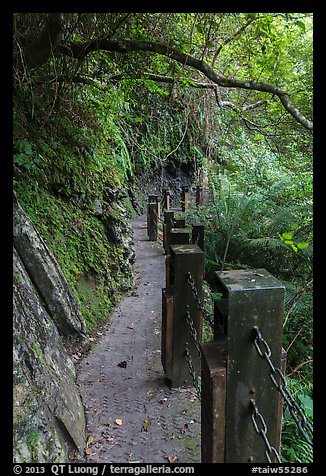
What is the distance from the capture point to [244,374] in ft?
6.50

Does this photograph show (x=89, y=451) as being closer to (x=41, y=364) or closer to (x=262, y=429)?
(x=41, y=364)

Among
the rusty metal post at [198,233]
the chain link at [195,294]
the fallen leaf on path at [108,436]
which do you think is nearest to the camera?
the fallen leaf on path at [108,436]

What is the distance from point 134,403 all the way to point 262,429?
1902mm

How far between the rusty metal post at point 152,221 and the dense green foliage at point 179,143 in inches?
85.9

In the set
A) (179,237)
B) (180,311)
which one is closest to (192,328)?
(180,311)

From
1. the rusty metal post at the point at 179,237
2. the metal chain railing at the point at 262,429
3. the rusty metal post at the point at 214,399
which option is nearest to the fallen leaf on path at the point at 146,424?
the rusty metal post at the point at 214,399

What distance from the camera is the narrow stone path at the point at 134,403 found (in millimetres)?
3014

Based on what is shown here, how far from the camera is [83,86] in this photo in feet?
23.8

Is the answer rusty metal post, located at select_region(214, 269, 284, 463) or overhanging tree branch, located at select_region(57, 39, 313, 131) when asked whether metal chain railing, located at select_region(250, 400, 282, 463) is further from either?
overhanging tree branch, located at select_region(57, 39, 313, 131)

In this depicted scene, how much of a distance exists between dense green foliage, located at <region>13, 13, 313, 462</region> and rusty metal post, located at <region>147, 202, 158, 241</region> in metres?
2.18

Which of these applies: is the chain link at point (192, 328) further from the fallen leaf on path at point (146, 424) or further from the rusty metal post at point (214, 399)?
the rusty metal post at point (214, 399)

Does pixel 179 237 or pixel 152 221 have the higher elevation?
pixel 179 237
